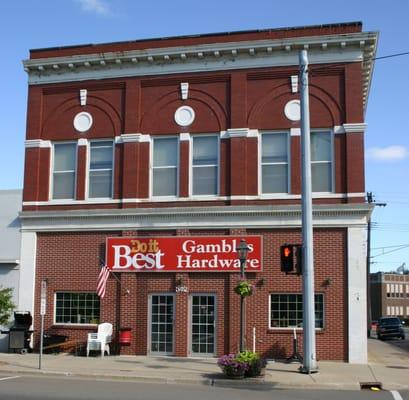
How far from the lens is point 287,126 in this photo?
21750 millimetres

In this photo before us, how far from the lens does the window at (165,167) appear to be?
2252 cm

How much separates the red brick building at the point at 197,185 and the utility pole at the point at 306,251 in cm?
346

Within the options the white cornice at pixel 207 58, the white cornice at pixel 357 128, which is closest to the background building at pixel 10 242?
the white cornice at pixel 207 58

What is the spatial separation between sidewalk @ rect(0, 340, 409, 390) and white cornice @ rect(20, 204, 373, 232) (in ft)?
14.7

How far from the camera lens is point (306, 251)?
17328 millimetres

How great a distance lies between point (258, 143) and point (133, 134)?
177 inches

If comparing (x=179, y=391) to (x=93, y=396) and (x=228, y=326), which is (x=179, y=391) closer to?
(x=93, y=396)

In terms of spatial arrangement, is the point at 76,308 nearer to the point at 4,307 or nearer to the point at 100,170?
the point at 4,307

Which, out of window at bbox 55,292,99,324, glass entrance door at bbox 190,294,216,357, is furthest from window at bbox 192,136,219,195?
window at bbox 55,292,99,324

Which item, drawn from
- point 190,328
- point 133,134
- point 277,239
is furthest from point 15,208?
point 277,239

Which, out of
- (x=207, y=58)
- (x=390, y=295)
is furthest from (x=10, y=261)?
(x=390, y=295)

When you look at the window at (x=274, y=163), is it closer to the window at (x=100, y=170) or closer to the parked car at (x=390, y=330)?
the window at (x=100, y=170)

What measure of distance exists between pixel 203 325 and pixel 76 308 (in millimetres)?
4679

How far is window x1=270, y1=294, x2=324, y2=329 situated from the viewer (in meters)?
20.8
